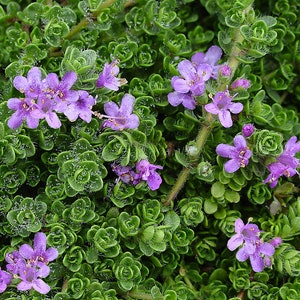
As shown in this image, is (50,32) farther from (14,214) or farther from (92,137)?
(14,214)

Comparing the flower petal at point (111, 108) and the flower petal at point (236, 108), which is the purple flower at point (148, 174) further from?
the flower petal at point (236, 108)

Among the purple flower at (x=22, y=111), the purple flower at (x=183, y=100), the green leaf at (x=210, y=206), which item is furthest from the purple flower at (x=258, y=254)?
the purple flower at (x=22, y=111)

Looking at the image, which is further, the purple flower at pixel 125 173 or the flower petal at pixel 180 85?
the flower petal at pixel 180 85

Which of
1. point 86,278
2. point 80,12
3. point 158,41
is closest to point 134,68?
point 158,41

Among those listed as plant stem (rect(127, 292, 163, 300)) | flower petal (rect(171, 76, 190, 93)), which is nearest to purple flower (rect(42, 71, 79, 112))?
flower petal (rect(171, 76, 190, 93))

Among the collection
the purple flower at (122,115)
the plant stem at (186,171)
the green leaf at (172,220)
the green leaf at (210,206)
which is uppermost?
the purple flower at (122,115)
